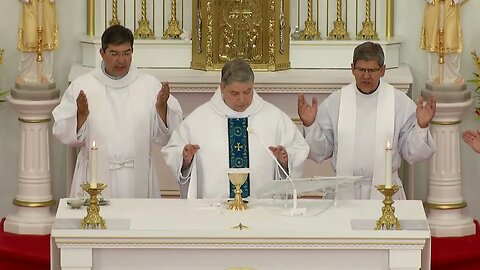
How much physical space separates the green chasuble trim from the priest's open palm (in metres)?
0.33

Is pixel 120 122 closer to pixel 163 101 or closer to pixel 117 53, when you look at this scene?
pixel 163 101

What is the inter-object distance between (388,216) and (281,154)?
3.32 ft

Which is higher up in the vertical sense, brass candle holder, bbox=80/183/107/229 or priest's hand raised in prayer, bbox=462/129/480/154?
priest's hand raised in prayer, bbox=462/129/480/154

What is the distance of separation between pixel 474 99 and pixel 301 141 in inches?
108

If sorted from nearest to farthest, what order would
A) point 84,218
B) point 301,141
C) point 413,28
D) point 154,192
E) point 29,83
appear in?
point 84,218 < point 301,141 < point 154,192 < point 29,83 < point 413,28

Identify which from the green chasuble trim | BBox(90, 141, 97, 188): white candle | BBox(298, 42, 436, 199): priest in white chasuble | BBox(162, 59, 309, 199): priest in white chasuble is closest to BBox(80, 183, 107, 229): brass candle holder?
BBox(90, 141, 97, 188): white candle

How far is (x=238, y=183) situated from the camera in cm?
753

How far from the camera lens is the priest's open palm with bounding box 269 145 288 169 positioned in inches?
316

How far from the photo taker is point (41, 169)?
10.3 metres

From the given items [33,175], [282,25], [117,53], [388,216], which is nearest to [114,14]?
[282,25]

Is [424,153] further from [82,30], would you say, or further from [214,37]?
[82,30]

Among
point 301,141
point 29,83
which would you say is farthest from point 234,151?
point 29,83

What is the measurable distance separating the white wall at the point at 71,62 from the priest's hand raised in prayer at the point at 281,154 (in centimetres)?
286

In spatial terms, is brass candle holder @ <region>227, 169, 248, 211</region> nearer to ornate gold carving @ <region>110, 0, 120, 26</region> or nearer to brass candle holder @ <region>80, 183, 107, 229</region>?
brass candle holder @ <region>80, 183, 107, 229</region>
